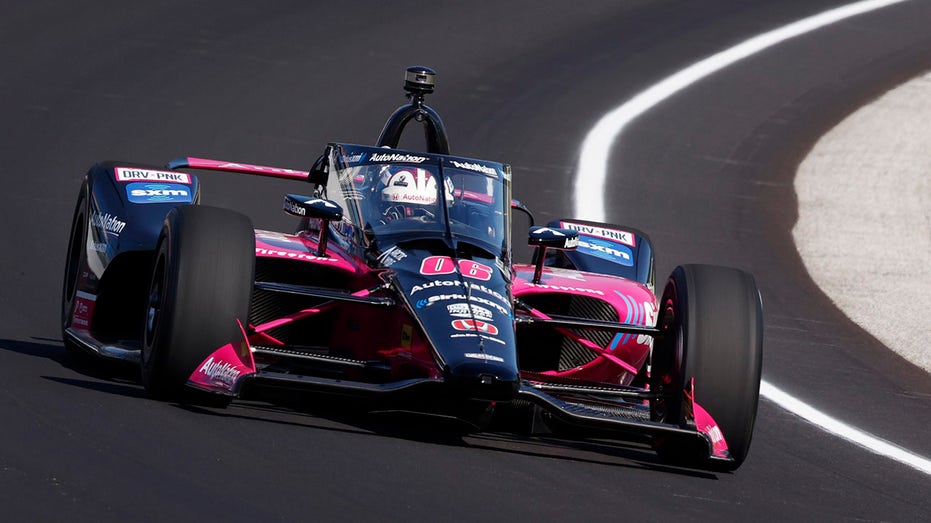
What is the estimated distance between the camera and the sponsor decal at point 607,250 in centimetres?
1078

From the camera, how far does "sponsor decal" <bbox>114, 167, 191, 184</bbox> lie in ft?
32.8

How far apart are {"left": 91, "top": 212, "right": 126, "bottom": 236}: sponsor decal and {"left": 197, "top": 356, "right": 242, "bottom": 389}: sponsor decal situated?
2093mm

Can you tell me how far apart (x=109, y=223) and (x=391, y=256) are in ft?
6.69

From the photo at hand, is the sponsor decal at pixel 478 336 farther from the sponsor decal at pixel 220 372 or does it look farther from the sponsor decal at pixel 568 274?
the sponsor decal at pixel 568 274

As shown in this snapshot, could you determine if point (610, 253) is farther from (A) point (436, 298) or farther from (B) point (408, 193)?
(A) point (436, 298)

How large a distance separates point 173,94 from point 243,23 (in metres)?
3.71

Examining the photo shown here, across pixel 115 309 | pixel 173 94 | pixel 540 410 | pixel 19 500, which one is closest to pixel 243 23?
pixel 173 94

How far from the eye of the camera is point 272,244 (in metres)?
8.99

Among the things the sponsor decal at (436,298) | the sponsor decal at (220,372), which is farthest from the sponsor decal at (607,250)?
the sponsor decal at (220,372)

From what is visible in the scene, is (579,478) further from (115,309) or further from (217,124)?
(217,124)

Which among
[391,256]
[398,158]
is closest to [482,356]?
[391,256]

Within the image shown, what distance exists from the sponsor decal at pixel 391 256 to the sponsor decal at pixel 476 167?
3.18 feet

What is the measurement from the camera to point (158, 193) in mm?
9914

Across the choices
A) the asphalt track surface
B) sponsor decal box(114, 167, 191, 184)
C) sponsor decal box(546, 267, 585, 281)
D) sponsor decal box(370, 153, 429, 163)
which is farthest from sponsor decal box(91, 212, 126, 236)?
sponsor decal box(546, 267, 585, 281)
